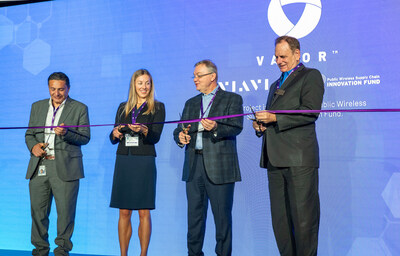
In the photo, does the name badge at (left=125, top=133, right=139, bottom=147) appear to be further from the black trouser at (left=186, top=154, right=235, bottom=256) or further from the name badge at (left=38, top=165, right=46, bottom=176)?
the name badge at (left=38, top=165, right=46, bottom=176)

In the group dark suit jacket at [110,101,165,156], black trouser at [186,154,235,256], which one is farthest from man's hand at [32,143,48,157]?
black trouser at [186,154,235,256]

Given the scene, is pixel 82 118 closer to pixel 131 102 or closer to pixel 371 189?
pixel 131 102

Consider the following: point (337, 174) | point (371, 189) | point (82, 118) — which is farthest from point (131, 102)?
point (371, 189)

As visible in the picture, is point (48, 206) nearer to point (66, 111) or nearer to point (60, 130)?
point (60, 130)

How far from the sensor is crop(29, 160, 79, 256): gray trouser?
11.8 ft

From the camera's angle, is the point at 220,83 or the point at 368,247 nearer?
the point at 368,247

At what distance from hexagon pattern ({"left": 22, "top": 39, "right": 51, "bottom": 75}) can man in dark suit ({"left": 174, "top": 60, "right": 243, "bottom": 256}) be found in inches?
96.0

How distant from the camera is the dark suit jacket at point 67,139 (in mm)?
3633

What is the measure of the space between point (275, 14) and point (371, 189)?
5.70 feet

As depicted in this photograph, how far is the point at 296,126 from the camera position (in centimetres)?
275

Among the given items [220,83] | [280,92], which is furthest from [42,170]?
[280,92]

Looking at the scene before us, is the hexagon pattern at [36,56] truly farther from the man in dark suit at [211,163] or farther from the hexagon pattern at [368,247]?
the hexagon pattern at [368,247]

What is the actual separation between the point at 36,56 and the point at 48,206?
2.13m

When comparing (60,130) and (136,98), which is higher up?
(136,98)
